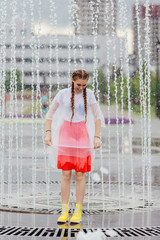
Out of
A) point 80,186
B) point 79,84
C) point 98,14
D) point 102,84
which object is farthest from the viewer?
point 102,84

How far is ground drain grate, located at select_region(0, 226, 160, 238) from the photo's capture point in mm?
4168

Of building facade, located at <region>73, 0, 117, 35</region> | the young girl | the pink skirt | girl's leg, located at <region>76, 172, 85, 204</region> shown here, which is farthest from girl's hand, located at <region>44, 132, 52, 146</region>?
building facade, located at <region>73, 0, 117, 35</region>

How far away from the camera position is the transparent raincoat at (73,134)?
4676mm

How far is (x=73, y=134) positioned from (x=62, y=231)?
0.96m

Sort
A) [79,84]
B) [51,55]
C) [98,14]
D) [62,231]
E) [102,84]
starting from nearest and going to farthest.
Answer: [62,231] → [79,84] → [98,14] → [102,84] → [51,55]

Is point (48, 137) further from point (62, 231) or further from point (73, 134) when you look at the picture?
point (62, 231)

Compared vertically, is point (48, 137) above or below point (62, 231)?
above

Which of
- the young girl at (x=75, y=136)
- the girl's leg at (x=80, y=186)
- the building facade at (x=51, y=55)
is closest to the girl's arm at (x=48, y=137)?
the young girl at (x=75, y=136)

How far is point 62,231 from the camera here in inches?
169

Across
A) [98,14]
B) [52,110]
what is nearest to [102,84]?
[98,14]

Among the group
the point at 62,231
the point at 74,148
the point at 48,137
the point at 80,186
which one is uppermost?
the point at 48,137

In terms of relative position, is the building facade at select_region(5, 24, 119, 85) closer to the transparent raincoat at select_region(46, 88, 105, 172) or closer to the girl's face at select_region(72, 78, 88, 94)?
the transparent raincoat at select_region(46, 88, 105, 172)

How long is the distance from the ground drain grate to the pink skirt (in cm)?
64

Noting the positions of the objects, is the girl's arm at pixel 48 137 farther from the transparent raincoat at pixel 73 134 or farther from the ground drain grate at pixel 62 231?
the ground drain grate at pixel 62 231
